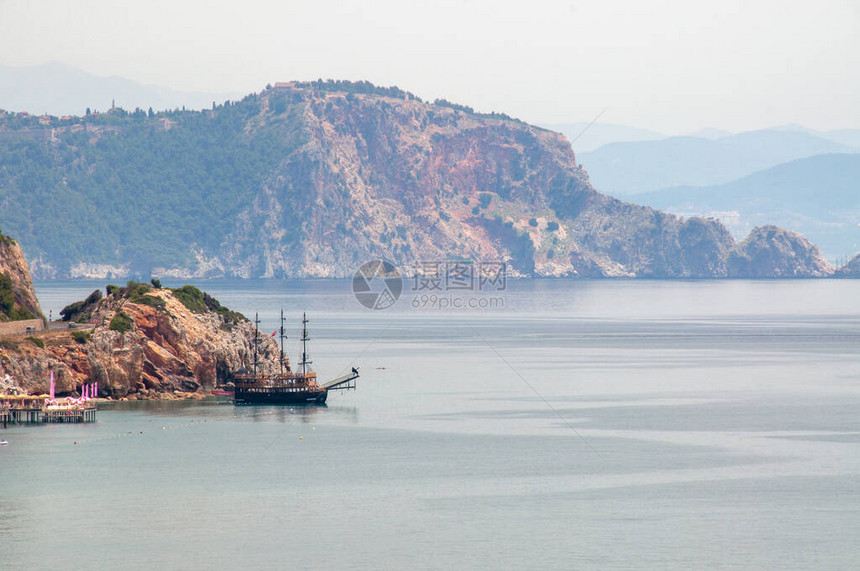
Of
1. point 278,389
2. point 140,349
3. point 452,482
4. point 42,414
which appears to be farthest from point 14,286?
point 452,482

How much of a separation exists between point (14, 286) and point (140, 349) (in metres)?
→ 23.0

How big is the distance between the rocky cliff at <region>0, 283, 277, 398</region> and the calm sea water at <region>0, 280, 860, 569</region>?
199 inches

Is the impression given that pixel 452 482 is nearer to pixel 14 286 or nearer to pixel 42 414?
pixel 42 414

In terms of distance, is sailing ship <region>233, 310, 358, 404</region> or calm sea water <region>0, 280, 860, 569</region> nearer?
calm sea water <region>0, 280, 860, 569</region>

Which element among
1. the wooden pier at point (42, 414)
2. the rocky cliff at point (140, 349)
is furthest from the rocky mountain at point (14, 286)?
the wooden pier at point (42, 414)

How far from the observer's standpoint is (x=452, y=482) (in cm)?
8550

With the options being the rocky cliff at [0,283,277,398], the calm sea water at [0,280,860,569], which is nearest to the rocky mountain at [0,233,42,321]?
the rocky cliff at [0,283,277,398]

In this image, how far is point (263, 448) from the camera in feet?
323

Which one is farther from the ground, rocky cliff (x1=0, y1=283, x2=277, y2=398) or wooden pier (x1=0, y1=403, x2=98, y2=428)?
rocky cliff (x1=0, y1=283, x2=277, y2=398)

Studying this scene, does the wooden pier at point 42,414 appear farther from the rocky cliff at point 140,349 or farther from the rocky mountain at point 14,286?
the rocky mountain at point 14,286

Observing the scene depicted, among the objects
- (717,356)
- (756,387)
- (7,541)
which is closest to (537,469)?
(7,541)

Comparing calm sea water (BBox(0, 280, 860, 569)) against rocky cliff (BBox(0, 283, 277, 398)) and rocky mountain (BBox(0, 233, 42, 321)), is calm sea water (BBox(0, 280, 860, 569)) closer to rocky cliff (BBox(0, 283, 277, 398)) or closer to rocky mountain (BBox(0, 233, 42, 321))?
rocky cliff (BBox(0, 283, 277, 398))

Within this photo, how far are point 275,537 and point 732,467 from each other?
38.6 meters

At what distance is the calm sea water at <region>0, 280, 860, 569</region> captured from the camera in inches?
2665
